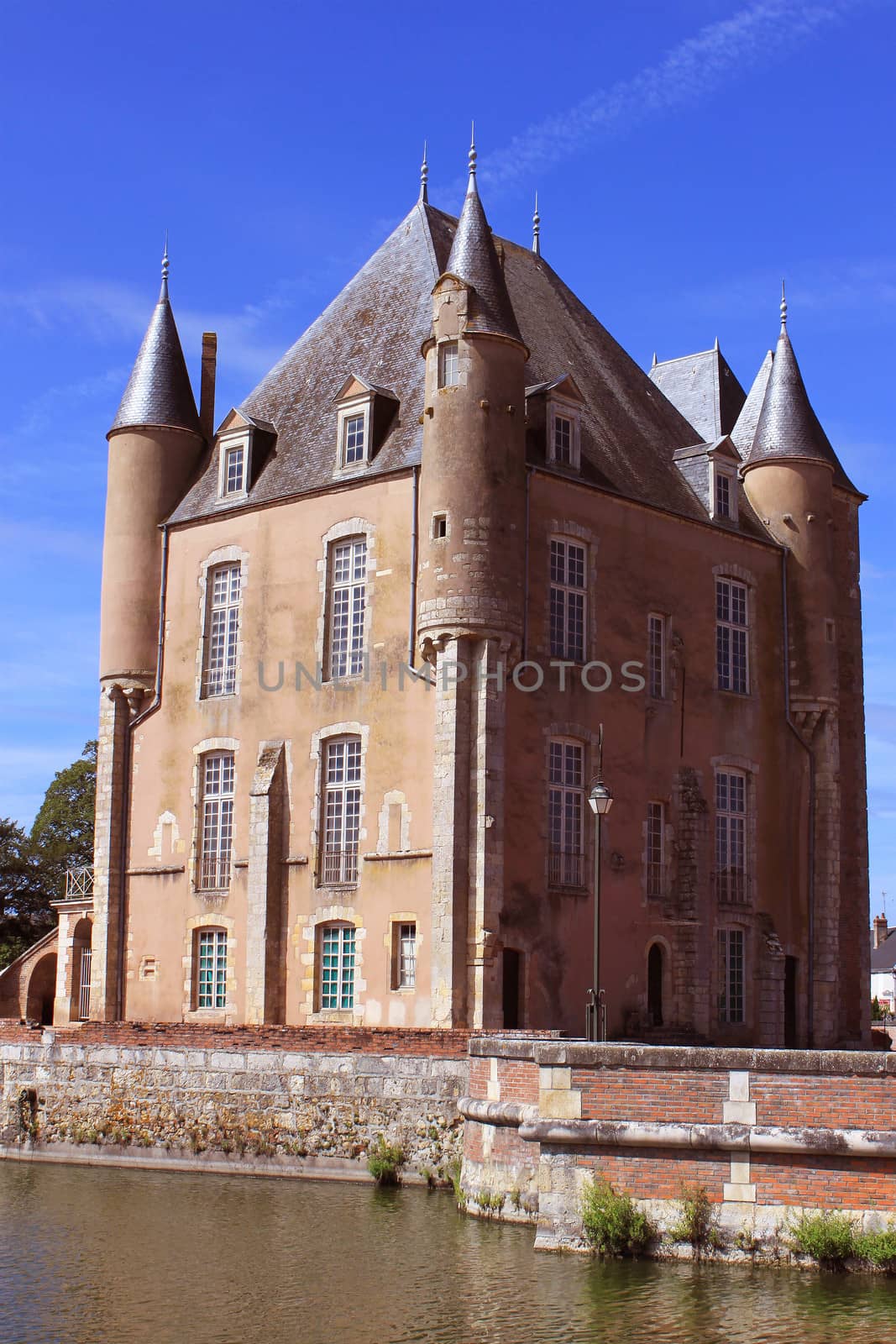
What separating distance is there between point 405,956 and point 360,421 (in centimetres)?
1057

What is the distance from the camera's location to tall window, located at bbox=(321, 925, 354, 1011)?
1209 inches

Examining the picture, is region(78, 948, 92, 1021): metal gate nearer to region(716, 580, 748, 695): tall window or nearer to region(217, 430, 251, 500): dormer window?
region(217, 430, 251, 500): dormer window

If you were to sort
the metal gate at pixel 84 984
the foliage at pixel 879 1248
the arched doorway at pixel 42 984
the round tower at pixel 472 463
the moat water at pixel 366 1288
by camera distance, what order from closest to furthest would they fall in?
the moat water at pixel 366 1288, the foliage at pixel 879 1248, the round tower at pixel 472 463, the metal gate at pixel 84 984, the arched doorway at pixel 42 984

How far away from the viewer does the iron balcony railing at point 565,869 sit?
3053 centimetres

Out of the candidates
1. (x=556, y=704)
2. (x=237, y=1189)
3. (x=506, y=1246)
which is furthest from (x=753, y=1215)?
(x=556, y=704)

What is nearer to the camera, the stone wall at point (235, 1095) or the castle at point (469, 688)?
the stone wall at point (235, 1095)

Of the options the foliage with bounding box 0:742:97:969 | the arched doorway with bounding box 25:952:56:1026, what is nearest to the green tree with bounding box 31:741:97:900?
the foliage with bounding box 0:742:97:969

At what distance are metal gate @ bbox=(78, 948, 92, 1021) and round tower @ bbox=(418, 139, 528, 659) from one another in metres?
14.2

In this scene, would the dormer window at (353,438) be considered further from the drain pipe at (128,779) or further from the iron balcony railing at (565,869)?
the iron balcony railing at (565,869)

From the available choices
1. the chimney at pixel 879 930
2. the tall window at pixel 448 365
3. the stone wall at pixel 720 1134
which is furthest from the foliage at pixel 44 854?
the chimney at pixel 879 930

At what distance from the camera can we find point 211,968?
32.9 meters

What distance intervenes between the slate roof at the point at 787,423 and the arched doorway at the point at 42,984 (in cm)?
2198

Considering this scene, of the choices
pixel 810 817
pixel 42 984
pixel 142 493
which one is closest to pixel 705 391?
pixel 810 817

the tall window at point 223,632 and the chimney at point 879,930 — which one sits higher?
the tall window at point 223,632
